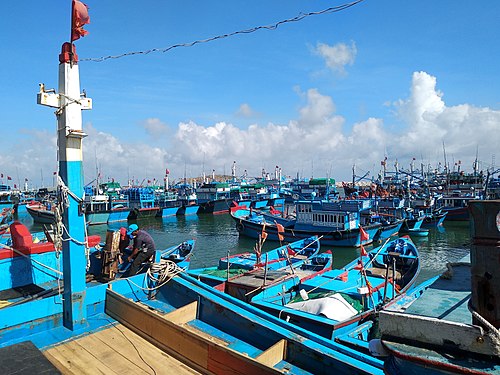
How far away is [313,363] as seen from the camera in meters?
4.81

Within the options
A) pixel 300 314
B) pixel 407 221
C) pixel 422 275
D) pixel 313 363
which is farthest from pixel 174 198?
pixel 313 363

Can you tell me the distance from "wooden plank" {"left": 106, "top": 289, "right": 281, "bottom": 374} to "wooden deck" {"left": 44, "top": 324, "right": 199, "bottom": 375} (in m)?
0.12

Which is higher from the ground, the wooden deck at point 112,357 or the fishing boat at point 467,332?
the fishing boat at point 467,332

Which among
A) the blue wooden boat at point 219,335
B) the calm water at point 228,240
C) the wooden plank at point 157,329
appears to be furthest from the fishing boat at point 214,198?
the wooden plank at point 157,329

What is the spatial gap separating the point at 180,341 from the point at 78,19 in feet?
Answer: 18.9

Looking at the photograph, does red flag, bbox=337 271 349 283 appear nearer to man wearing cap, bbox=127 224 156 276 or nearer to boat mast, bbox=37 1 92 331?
man wearing cap, bbox=127 224 156 276

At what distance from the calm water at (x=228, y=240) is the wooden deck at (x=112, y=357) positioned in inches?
659

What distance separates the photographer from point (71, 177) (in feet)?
20.4

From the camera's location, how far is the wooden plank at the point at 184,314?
616 cm

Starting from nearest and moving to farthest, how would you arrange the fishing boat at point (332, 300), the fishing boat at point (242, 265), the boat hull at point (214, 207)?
the fishing boat at point (332, 300), the fishing boat at point (242, 265), the boat hull at point (214, 207)

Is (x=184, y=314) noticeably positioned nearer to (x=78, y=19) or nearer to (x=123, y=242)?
(x=123, y=242)

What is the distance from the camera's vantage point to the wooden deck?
4938mm

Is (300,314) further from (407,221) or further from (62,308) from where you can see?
(407,221)

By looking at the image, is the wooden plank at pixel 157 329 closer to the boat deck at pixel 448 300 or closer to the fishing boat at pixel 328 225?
the boat deck at pixel 448 300
